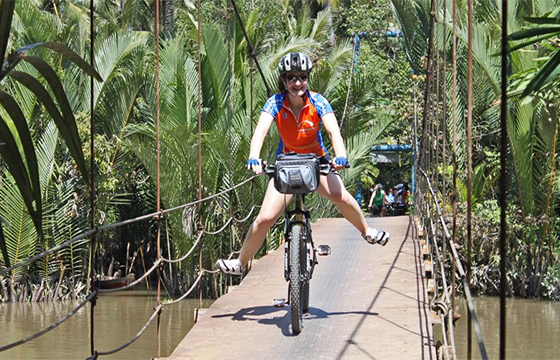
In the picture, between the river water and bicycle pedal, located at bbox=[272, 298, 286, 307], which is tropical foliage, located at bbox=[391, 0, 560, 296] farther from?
bicycle pedal, located at bbox=[272, 298, 286, 307]

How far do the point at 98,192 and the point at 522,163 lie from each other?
239 inches

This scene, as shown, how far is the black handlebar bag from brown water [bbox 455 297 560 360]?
6578mm

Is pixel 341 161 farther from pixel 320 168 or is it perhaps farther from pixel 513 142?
pixel 513 142

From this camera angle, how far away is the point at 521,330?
39.9 ft

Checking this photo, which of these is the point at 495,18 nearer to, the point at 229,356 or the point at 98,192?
the point at 98,192

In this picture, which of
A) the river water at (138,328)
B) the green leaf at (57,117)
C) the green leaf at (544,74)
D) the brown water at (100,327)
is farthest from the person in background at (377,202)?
the green leaf at (57,117)

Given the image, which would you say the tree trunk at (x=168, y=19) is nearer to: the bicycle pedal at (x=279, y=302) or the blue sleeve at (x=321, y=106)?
the bicycle pedal at (x=279, y=302)

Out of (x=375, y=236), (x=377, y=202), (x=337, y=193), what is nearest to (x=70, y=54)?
(x=337, y=193)

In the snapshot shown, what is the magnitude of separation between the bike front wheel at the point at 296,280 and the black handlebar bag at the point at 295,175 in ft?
0.75

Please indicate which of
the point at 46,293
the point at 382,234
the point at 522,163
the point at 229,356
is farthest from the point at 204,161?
the point at 229,356

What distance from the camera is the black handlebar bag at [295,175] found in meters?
3.99

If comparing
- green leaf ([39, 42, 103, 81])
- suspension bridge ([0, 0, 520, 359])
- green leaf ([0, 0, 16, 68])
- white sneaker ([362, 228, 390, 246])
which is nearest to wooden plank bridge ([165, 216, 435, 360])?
suspension bridge ([0, 0, 520, 359])

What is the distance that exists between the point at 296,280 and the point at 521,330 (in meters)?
8.73

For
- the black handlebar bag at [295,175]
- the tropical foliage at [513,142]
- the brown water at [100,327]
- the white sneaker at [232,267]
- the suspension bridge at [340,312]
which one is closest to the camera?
the suspension bridge at [340,312]
